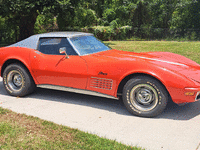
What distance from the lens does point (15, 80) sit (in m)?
5.23

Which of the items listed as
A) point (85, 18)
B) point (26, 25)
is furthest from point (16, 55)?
point (85, 18)

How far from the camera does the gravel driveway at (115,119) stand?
3.23 meters

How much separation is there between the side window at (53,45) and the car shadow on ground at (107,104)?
1.07 meters

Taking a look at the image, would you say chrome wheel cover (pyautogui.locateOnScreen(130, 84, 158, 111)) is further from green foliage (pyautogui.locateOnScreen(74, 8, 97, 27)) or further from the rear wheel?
green foliage (pyautogui.locateOnScreen(74, 8, 97, 27))

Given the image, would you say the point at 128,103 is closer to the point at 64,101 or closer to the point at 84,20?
the point at 64,101

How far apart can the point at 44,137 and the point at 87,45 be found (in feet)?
7.38

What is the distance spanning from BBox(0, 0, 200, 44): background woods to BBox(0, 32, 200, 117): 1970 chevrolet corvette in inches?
396

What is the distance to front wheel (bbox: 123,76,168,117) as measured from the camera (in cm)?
379

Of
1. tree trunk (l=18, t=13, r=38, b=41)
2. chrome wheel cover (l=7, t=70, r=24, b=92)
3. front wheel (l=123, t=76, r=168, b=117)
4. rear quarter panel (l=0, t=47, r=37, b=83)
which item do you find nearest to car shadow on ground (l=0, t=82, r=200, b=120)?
front wheel (l=123, t=76, r=168, b=117)

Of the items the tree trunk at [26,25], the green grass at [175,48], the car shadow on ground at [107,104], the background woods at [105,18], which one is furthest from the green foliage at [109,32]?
the car shadow on ground at [107,104]

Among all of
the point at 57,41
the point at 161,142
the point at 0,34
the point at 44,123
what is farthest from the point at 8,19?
the point at 161,142

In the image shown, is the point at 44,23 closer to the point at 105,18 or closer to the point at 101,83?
the point at 105,18

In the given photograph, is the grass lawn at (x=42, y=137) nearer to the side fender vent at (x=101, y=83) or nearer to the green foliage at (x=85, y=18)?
the side fender vent at (x=101, y=83)

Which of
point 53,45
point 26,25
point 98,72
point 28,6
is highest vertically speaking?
point 28,6
